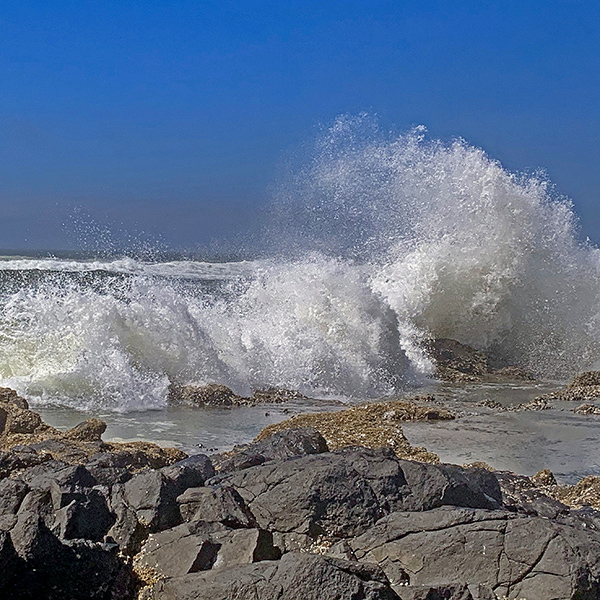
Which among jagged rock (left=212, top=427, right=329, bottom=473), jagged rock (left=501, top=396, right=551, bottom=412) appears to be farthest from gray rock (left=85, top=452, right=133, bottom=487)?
jagged rock (left=501, top=396, right=551, bottom=412)

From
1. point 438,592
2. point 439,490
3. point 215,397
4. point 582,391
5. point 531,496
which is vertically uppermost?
point 582,391

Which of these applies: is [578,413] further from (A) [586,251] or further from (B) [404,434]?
(A) [586,251]

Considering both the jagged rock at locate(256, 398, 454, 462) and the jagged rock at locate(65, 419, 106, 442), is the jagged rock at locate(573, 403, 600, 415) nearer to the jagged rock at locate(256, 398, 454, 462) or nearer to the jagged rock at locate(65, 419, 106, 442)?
the jagged rock at locate(256, 398, 454, 462)

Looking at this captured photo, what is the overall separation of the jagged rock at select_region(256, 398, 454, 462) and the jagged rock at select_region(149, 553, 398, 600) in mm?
3507

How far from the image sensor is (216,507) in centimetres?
425

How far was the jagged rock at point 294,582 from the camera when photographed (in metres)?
3.41

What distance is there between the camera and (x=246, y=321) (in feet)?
46.9

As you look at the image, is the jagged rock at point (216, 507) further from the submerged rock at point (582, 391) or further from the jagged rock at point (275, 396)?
the submerged rock at point (582, 391)

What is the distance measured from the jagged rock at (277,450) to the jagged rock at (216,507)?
59 cm

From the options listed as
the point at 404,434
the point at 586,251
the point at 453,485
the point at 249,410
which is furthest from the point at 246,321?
the point at 453,485

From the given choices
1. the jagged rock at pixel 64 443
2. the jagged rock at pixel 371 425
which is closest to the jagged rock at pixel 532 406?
the jagged rock at pixel 371 425

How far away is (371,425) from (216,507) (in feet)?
14.7

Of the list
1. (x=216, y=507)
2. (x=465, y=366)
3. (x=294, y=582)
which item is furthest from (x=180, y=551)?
(x=465, y=366)

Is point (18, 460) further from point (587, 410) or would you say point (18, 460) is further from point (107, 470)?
point (587, 410)
